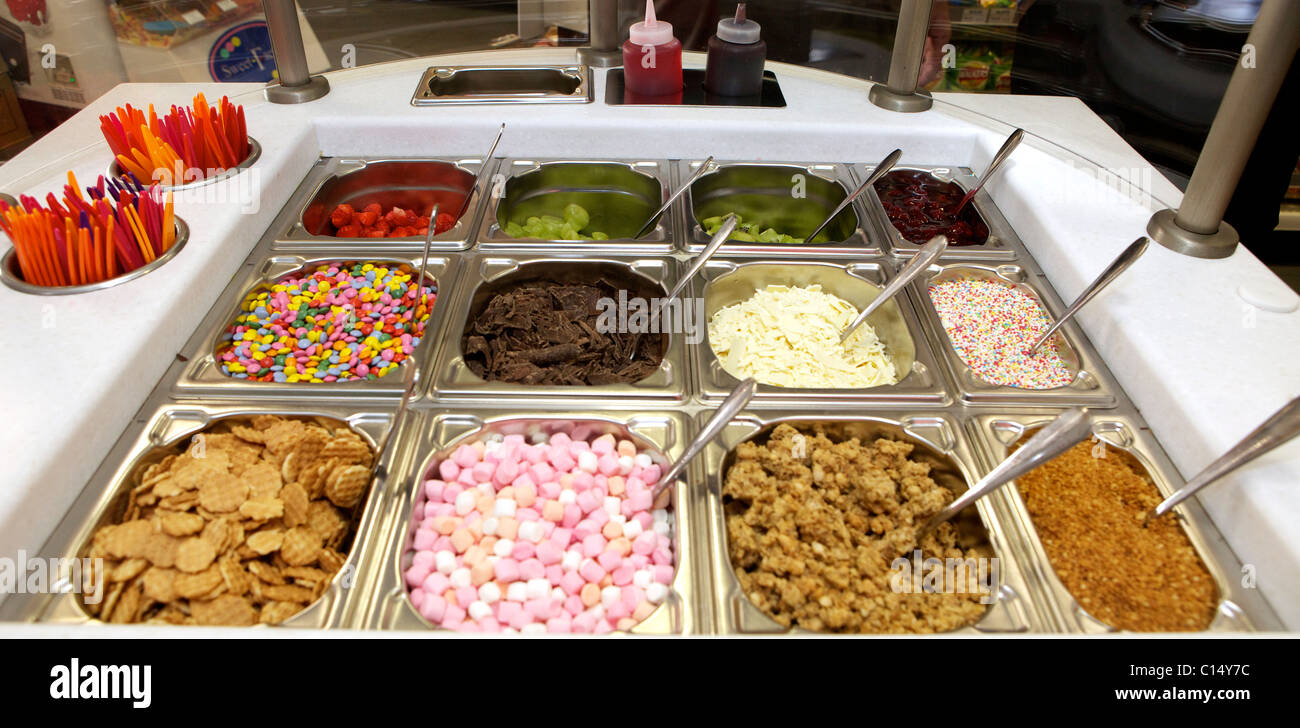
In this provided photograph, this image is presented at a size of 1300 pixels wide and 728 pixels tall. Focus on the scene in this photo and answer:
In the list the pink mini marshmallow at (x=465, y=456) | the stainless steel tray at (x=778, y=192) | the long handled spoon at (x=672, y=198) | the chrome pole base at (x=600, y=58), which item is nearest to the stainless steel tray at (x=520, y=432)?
the pink mini marshmallow at (x=465, y=456)

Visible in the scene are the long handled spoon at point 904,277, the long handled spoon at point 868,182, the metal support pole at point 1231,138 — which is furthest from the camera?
the long handled spoon at point 868,182

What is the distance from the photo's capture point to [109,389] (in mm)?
1207

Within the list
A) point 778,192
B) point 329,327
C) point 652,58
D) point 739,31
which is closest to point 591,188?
point 652,58

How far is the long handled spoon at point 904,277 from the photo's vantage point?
61.0 inches

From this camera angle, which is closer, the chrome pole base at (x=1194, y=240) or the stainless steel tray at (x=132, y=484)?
the stainless steel tray at (x=132, y=484)

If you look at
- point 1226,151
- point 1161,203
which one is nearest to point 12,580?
point 1226,151

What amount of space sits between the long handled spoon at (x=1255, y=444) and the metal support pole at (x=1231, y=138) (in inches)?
26.1

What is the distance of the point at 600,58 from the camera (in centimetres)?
250

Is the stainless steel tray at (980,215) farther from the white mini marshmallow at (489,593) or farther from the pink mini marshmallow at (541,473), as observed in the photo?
the white mini marshmallow at (489,593)

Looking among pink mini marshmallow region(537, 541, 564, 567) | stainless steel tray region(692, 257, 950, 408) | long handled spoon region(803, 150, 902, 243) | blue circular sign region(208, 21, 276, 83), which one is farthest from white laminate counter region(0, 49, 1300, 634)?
blue circular sign region(208, 21, 276, 83)

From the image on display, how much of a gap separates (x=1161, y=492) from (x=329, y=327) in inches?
62.5

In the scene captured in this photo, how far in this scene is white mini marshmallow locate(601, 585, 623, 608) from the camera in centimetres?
108

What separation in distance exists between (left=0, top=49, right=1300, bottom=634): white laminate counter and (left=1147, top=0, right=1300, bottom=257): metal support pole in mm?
50

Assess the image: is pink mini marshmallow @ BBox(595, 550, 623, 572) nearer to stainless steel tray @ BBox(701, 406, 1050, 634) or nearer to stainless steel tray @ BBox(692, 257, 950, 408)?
stainless steel tray @ BBox(701, 406, 1050, 634)
